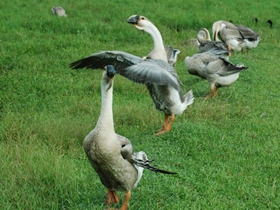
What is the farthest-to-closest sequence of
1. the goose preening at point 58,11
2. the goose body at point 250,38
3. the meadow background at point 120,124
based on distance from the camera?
the goose preening at point 58,11 → the goose body at point 250,38 → the meadow background at point 120,124

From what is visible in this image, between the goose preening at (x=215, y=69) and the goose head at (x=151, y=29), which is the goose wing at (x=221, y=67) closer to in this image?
the goose preening at (x=215, y=69)

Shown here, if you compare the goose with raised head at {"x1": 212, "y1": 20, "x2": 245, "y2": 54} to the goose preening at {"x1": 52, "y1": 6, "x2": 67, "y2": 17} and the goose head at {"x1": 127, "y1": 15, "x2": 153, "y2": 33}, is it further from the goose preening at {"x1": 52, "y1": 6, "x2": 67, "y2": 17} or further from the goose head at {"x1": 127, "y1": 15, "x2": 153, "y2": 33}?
the goose head at {"x1": 127, "y1": 15, "x2": 153, "y2": 33}

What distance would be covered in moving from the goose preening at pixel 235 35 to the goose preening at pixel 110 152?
8.36 meters

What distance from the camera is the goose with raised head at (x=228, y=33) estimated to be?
1198 cm

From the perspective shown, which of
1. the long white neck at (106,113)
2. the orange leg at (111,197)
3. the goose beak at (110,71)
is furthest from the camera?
the orange leg at (111,197)

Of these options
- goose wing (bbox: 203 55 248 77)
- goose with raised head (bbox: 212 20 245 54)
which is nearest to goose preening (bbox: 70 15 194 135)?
goose wing (bbox: 203 55 248 77)

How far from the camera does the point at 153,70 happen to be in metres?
4.82

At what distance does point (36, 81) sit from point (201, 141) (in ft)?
12.2

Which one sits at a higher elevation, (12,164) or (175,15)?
(12,164)

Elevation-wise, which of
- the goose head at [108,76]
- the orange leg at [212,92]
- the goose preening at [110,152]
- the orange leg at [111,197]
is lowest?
the orange leg at [212,92]

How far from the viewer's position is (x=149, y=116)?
7.02 metres

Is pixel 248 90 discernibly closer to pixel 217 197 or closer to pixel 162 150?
pixel 162 150

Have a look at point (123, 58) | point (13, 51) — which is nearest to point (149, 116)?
point (123, 58)

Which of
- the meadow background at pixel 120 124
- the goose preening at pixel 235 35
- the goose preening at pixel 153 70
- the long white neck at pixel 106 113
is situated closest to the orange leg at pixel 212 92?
the meadow background at pixel 120 124
